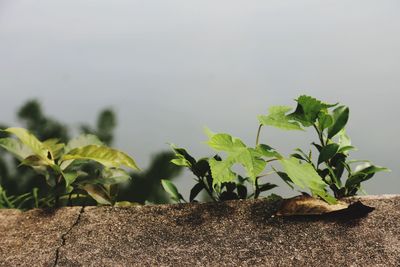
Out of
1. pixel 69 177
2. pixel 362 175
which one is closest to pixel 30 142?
pixel 69 177

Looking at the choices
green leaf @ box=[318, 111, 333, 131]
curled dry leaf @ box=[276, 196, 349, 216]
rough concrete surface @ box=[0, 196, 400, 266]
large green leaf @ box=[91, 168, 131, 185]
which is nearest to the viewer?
rough concrete surface @ box=[0, 196, 400, 266]

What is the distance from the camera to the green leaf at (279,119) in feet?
4.23

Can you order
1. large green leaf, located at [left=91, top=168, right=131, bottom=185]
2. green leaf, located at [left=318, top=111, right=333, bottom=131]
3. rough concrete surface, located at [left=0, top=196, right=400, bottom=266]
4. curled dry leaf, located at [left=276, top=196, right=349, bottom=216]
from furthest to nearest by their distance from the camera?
large green leaf, located at [left=91, top=168, right=131, bottom=185] < green leaf, located at [left=318, top=111, right=333, bottom=131] < curled dry leaf, located at [left=276, top=196, right=349, bottom=216] < rough concrete surface, located at [left=0, top=196, right=400, bottom=266]

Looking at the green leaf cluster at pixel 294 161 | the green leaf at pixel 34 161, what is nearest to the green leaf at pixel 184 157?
the green leaf cluster at pixel 294 161

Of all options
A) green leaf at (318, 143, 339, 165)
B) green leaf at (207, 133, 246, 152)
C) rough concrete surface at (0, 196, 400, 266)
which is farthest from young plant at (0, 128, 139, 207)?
green leaf at (318, 143, 339, 165)

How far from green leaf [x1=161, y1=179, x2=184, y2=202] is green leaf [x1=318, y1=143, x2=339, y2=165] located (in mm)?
435

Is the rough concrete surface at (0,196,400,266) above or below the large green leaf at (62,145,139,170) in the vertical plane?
below

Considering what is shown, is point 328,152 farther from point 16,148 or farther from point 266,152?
point 16,148

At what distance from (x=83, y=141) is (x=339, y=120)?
2.54 feet

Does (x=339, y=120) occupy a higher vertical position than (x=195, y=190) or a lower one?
higher

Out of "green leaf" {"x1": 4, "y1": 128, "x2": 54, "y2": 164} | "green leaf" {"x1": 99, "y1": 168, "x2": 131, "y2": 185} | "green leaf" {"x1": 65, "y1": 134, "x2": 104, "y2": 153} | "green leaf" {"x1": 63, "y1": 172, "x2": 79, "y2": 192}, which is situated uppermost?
"green leaf" {"x1": 4, "y1": 128, "x2": 54, "y2": 164}

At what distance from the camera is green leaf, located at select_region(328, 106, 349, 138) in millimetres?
1361

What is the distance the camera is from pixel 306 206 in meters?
1.22

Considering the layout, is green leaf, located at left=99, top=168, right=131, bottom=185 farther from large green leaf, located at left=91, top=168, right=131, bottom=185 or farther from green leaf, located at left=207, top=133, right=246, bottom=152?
green leaf, located at left=207, top=133, right=246, bottom=152
